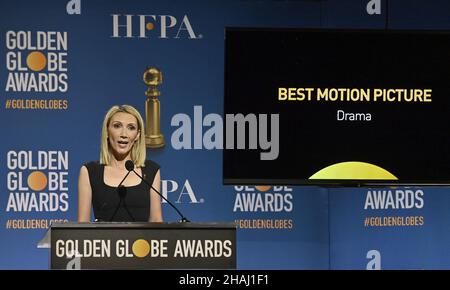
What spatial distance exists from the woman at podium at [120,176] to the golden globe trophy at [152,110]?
13cm

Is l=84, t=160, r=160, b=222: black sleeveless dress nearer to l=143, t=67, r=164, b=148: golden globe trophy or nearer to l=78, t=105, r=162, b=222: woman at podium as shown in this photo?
l=78, t=105, r=162, b=222: woman at podium

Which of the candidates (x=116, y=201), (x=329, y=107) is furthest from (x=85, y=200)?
(x=329, y=107)

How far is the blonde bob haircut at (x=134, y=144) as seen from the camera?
4777 mm

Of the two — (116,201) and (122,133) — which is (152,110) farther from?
(116,201)

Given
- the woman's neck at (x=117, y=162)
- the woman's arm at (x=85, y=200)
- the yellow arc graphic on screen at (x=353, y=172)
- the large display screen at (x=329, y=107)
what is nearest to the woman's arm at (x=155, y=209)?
the woman's neck at (x=117, y=162)

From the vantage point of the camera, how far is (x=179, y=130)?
5.00 meters

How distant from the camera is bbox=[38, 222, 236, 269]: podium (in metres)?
2.70

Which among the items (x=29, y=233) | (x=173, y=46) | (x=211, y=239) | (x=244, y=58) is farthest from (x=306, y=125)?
(x=29, y=233)

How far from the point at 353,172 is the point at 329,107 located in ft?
1.43

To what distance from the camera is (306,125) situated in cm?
424

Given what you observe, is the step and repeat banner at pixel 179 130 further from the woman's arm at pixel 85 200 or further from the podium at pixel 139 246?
the podium at pixel 139 246

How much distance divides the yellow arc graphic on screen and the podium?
5.14 feet
